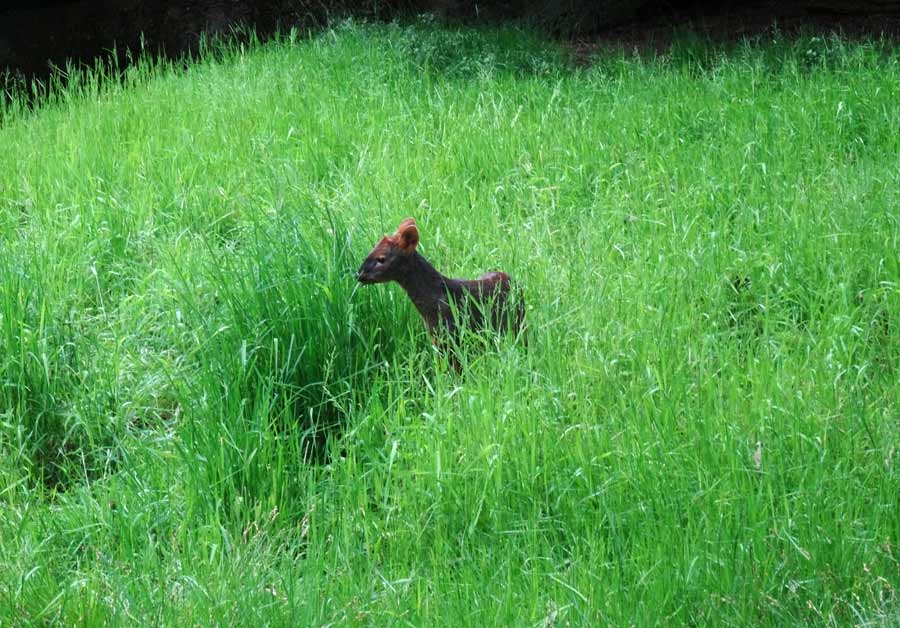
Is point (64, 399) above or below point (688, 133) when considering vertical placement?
below

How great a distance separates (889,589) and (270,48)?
7.46 m

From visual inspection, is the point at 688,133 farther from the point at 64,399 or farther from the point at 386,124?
the point at 64,399

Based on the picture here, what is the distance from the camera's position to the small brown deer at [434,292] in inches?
153

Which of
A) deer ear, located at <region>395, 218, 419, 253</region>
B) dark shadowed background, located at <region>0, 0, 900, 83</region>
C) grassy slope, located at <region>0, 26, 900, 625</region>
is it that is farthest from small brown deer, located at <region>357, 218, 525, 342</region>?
dark shadowed background, located at <region>0, 0, 900, 83</region>

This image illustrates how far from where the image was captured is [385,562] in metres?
3.01

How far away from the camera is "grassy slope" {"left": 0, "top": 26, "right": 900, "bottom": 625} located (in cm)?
274

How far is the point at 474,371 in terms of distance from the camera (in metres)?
3.78

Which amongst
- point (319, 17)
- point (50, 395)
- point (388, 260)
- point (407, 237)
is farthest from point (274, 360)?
point (319, 17)

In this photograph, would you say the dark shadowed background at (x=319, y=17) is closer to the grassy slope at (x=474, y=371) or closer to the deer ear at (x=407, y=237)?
the grassy slope at (x=474, y=371)

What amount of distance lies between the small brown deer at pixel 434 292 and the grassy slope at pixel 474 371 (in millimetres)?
141

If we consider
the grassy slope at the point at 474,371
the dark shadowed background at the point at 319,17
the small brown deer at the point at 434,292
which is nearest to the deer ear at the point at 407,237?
the small brown deer at the point at 434,292

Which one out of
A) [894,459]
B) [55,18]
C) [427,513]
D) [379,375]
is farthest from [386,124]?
[55,18]

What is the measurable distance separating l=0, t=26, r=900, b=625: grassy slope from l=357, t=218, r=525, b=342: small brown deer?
141mm

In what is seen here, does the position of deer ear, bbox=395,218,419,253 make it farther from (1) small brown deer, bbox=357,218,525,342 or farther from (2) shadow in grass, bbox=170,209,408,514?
(2) shadow in grass, bbox=170,209,408,514
